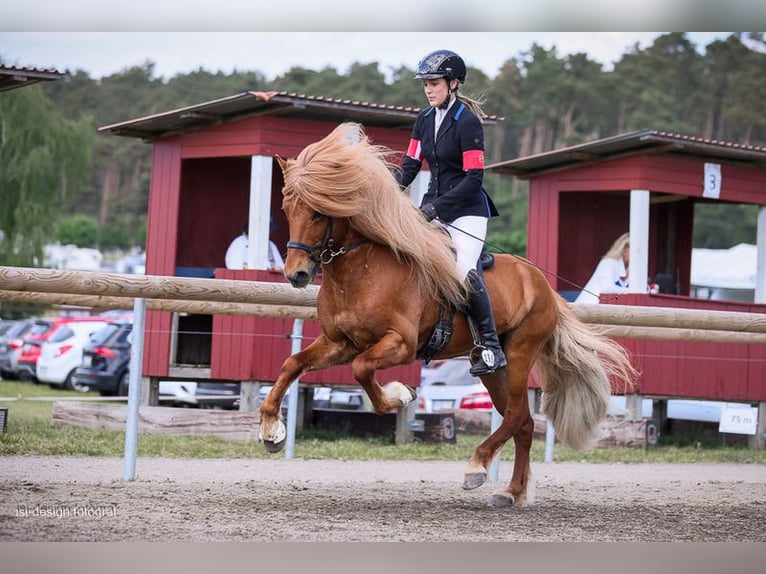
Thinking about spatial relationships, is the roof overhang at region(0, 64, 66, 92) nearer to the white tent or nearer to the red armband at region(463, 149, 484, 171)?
the red armband at region(463, 149, 484, 171)

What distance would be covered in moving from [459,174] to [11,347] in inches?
764

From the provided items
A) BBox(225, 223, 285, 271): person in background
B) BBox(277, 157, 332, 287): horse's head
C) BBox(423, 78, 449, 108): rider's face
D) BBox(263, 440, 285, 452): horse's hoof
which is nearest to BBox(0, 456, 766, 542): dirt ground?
BBox(263, 440, 285, 452): horse's hoof

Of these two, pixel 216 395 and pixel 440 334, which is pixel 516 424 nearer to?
pixel 440 334

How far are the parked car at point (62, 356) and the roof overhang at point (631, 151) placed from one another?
34.2ft

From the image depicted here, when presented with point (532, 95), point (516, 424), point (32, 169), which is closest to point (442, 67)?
point (516, 424)

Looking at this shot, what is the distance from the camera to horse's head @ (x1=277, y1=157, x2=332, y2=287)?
22.2ft

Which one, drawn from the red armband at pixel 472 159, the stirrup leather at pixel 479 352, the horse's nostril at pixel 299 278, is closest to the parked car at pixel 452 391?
the stirrup leather at pixel 479 352

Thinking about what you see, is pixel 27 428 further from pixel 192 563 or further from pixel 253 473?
pixel 192 563

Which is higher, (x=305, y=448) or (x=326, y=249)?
(x=326, y=249)

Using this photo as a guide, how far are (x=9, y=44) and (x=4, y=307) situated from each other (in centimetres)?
751

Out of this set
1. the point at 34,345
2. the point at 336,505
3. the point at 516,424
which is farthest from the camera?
the point at 34,345

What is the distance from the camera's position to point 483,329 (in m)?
7.77

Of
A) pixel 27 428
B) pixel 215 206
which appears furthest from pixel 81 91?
pixel 27 428

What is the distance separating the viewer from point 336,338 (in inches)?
286
